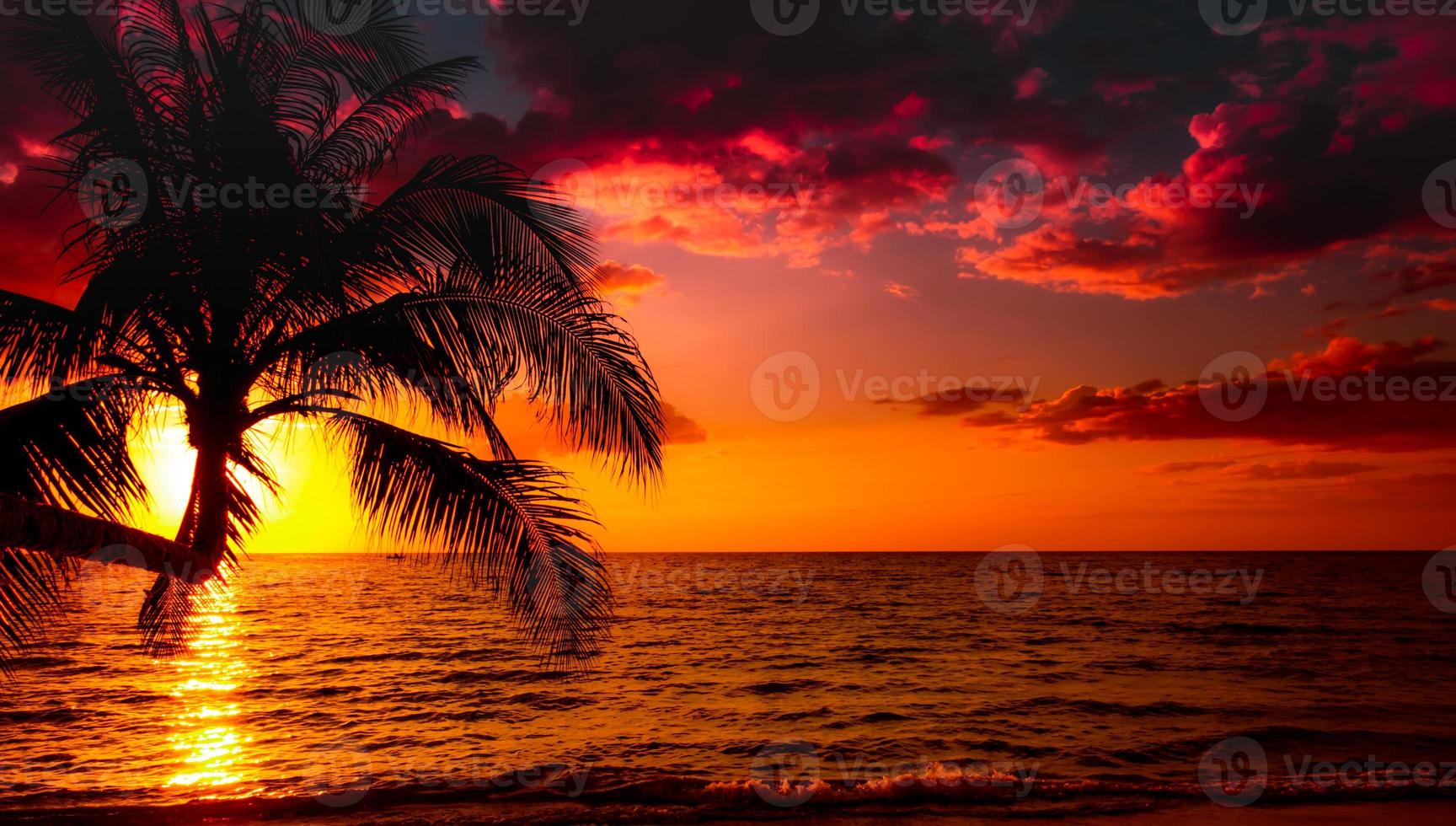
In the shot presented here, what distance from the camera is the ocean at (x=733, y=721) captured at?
11.3 meters

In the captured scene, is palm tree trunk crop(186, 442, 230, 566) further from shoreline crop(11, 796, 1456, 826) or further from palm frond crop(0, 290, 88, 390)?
shoreline crop(11, 796, 1456, 826)

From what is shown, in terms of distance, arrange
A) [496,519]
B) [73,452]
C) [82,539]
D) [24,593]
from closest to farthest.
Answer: [82,539] → [24,593] → [73,452] → [496,519]

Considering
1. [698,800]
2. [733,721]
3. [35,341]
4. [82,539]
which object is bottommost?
[733,721]

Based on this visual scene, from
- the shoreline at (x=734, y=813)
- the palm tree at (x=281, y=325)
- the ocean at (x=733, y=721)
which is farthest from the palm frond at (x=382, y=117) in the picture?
the shoreline at (x=734, y=813)

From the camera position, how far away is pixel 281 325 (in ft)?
20.0

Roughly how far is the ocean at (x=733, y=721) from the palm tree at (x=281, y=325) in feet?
3.47

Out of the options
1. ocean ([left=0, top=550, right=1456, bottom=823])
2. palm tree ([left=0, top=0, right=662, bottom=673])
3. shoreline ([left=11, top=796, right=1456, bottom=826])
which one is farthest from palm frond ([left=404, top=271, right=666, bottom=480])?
shoreline ([left=11, top=796, right=1456, bottom=826])

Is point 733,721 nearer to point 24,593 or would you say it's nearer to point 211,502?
point 211,502

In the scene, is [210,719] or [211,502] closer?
[211,502]

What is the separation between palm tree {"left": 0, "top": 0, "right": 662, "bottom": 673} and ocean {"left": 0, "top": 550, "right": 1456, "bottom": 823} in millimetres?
1057

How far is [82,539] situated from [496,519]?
101 inches

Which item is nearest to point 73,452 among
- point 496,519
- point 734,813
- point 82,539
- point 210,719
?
point 82,539

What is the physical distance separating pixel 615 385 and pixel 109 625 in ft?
143

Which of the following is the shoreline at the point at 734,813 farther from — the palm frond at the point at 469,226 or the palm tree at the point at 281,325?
the palm frond at the point at 469,226
